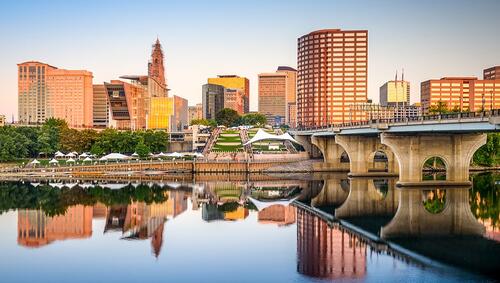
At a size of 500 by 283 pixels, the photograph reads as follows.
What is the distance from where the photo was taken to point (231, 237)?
51.5 metres

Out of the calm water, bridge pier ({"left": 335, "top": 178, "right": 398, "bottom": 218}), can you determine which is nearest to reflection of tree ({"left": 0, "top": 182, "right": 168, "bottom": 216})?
the calm water

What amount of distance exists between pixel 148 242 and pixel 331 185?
4939cm

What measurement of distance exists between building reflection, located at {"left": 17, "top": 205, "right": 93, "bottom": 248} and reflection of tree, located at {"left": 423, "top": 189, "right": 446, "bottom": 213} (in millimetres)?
36094

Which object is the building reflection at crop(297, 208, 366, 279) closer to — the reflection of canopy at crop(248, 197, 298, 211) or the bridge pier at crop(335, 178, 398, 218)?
the bridge pier at crop(335, 178, 398, 218)

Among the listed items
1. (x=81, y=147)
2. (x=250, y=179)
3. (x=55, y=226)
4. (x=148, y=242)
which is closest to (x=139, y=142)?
(x=81, y=147)

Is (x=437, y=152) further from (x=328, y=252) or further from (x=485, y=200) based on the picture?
(x=328, y=252)

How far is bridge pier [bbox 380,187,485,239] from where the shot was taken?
2005 inches

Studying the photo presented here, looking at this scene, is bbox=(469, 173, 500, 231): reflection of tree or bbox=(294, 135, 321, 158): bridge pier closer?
bbox=(469, 173, 500, 231): reflection of tree

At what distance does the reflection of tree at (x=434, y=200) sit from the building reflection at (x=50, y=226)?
36.1 meters

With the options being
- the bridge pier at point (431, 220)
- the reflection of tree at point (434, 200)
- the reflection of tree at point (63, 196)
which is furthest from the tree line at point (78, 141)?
the bridge pier at point (431, 220)

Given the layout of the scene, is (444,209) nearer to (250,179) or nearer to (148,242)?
(148,242)

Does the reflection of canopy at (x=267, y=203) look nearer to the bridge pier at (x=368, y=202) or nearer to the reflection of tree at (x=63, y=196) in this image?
the bridge pier at (x=368, y=202)

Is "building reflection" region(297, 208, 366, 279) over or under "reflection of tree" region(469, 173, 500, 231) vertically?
under

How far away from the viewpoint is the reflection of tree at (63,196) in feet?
230
